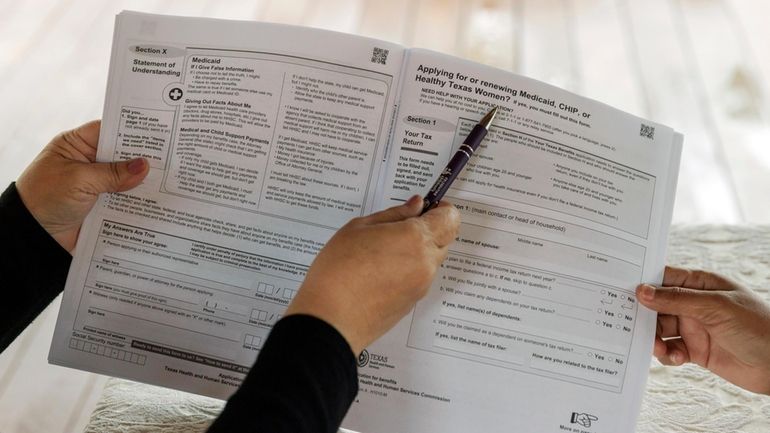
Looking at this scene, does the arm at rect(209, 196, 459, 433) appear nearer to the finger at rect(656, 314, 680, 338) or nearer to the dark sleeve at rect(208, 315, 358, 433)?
the dark sleeve at rect(208, 315, 358, 433)

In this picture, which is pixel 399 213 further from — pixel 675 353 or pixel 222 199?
pixel 675 353

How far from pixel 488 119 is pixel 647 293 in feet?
0.85

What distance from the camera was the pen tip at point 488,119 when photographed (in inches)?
30.2

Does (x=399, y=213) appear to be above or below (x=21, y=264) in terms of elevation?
above

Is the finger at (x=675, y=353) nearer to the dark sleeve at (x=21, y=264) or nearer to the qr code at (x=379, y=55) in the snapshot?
the qr code at (x=379, y=55)

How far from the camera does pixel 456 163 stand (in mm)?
746

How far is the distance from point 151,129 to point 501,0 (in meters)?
1.42

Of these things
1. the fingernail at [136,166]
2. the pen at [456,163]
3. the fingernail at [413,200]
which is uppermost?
the pen at [456,163]

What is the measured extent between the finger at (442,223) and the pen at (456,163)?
0.04 feet

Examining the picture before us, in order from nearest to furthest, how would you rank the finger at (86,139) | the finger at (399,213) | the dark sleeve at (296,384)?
1. the dark sleeve at (296,384)
2. the finger at (399,213)
3. the finger at (86,139)

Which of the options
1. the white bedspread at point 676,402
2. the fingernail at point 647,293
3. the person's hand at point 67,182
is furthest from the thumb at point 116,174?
the fingernail at point 647,293

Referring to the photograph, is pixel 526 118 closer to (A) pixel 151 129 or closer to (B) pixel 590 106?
(B) pixel 590 106

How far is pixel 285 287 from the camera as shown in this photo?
766 millimetres

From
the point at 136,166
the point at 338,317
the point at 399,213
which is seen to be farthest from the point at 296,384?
the point at 136,166
